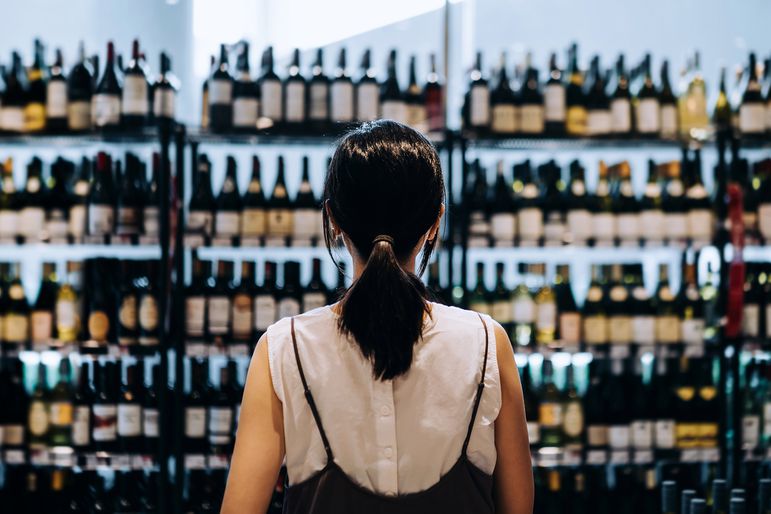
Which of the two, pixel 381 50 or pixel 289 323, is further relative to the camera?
pixel 381 50

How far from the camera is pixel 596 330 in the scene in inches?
129

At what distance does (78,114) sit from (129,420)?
125 cm

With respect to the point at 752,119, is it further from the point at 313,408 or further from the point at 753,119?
the point at 313,408

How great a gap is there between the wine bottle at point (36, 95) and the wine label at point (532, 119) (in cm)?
194

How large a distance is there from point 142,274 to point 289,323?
238 centimetres

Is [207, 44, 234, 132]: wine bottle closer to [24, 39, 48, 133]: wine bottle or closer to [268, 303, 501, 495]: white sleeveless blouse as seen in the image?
[24, 39, 48, 133]: wine bottle

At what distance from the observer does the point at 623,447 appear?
10.7 feet

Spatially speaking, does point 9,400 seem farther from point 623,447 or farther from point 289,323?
point 289,323

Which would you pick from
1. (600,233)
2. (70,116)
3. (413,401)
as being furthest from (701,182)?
(413,401)

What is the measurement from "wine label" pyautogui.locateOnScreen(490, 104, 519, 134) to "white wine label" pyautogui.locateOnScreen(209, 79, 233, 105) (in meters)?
1.08

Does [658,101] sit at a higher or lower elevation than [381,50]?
lower

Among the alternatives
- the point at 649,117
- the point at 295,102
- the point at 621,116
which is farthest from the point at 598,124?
the point at 295,102

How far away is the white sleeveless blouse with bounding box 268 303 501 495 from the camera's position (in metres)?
1.08

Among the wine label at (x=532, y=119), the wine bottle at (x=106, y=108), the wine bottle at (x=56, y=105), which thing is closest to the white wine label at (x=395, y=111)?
the wine label at (x=532, y=119)
